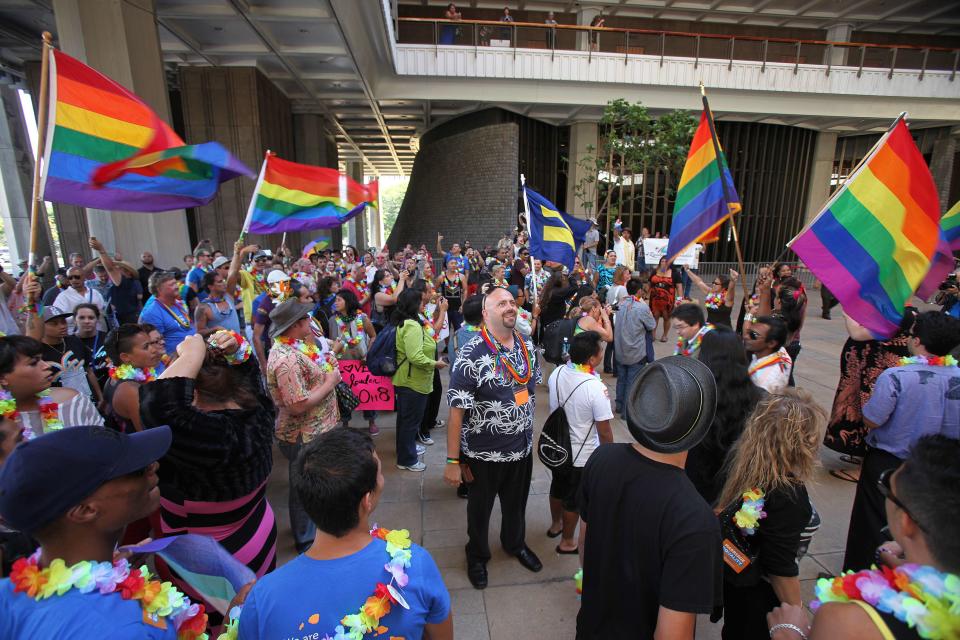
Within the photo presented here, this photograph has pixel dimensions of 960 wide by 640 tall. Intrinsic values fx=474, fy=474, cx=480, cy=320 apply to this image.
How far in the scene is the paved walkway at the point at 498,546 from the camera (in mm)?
2777

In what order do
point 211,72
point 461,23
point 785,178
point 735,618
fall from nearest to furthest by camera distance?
point 735,618 < point 211,72 < point 461,23 < point 785,178

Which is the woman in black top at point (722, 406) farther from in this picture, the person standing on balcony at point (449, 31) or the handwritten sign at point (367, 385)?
the person standing on balcony at point (449, 31)

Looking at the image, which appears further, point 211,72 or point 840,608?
point 211,72

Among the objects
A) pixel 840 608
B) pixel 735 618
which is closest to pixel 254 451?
pixel 840 608

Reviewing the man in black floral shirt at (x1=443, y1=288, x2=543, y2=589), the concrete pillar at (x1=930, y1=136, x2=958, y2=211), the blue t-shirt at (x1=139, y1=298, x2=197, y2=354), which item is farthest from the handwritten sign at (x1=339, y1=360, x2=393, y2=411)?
the concrete pillar at (x1=930, y1=136, x2=958, y2=211)

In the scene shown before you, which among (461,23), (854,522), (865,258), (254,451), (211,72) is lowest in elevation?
(854,522)

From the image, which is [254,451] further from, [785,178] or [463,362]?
[785,178]

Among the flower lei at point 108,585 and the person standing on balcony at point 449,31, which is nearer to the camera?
the flower lei at point 108,585

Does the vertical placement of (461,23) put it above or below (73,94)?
above

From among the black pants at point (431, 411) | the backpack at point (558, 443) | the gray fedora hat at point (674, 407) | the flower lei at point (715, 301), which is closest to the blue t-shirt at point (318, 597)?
the gray fedora hat at point (674, 407)

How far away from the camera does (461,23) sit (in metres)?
16.1

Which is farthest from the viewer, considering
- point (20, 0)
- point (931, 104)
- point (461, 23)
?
point (931, 104)

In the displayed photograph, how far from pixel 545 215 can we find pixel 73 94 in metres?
5.08

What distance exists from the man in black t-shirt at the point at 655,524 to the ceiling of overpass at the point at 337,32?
12646 millimetres
